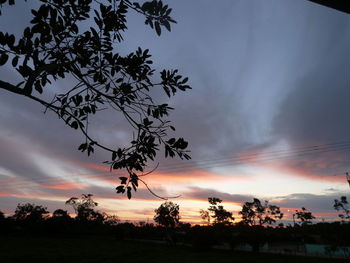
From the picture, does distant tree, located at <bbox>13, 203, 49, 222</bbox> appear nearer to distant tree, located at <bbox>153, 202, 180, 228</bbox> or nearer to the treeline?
the treeline

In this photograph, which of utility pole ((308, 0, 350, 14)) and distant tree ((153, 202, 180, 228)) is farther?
distant tree ((153, 202, 180, 228))

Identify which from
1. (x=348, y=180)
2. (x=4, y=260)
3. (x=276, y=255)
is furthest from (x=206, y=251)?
(x=4, y=260)

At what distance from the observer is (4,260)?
26.9 m

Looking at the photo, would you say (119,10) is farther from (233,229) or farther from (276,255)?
(233,229)

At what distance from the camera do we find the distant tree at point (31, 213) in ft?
212

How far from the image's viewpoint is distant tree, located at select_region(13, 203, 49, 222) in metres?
64.7

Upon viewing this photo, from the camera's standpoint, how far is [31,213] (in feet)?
216

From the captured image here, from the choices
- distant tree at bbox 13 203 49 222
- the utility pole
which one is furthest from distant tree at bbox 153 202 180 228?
the utility pole

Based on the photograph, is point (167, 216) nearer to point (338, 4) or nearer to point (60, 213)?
point (60, 213)

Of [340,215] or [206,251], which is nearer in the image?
[340,215]

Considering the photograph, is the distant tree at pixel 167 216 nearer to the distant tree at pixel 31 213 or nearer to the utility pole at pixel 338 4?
the distant tree at pixel 31 213

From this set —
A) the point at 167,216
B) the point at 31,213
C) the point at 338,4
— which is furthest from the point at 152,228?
the point at 338,4

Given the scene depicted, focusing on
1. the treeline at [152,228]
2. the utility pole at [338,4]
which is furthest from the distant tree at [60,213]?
the utility pole at [338,4]

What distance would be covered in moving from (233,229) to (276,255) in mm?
10098
